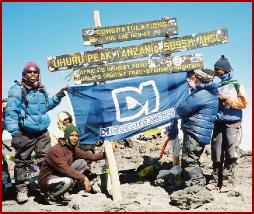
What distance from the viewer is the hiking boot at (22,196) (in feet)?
24.2

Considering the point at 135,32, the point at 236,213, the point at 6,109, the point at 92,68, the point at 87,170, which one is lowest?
the point at 236,213

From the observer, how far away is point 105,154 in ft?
25.3

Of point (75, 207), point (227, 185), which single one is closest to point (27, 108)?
point (75, 207)

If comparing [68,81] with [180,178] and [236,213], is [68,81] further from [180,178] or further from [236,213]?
[236,213]

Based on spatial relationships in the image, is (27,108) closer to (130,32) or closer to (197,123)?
(130,32)

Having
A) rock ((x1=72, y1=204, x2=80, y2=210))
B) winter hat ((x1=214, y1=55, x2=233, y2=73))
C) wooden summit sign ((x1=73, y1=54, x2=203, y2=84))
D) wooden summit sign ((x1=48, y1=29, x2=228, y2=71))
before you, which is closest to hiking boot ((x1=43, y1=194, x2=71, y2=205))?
rock ((x1=72, y1=204, x2=80, y2=210))

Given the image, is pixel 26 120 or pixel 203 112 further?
pixel 26 120

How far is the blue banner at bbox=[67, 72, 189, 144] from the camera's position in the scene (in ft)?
26.0

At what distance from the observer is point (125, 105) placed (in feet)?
26.3

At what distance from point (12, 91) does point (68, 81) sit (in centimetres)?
113

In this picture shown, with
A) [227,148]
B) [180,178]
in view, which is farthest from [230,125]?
[180,178]

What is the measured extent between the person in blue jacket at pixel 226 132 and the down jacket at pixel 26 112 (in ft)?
10.8

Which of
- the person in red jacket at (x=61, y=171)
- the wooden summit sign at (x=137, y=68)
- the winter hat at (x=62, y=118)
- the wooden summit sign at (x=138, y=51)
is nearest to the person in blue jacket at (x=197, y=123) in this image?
the wooden summit sign at (x=137, y=68)

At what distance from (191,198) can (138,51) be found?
119 inches
